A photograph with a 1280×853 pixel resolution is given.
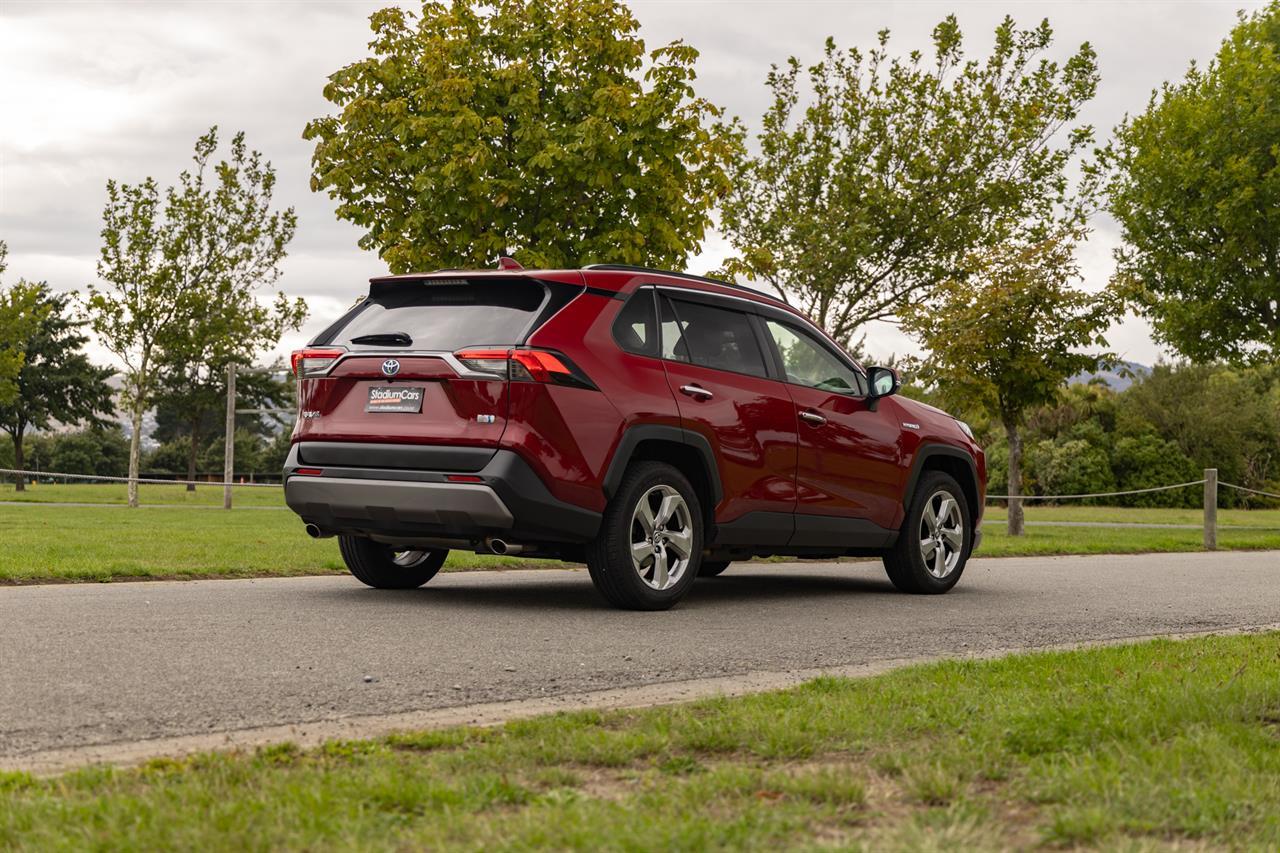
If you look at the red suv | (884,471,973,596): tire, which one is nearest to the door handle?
the red suv

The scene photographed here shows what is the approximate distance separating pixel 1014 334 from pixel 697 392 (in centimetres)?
1595

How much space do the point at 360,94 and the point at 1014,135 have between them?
13737 millimetres

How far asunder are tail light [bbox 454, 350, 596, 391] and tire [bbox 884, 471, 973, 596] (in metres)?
3.58

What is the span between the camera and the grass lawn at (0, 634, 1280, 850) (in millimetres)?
3201

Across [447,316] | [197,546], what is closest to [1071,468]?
[197,546]

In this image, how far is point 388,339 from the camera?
8.12 meters

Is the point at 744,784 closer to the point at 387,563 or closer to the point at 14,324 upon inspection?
the point at 387,563

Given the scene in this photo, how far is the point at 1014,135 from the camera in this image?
25.5 meters

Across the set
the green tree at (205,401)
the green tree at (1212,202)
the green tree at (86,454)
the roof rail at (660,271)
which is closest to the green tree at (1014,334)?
the green tree at (1212,202)

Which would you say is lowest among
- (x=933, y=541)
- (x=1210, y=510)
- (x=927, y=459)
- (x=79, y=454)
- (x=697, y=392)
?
(x=933, y=541)

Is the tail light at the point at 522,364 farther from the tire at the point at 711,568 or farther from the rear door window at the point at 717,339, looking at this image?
the tire at the point at 711,568

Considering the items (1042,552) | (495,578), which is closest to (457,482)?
(495,578)

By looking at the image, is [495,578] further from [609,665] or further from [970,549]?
[609,665]

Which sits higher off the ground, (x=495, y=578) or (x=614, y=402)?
(x=614, y=402)
